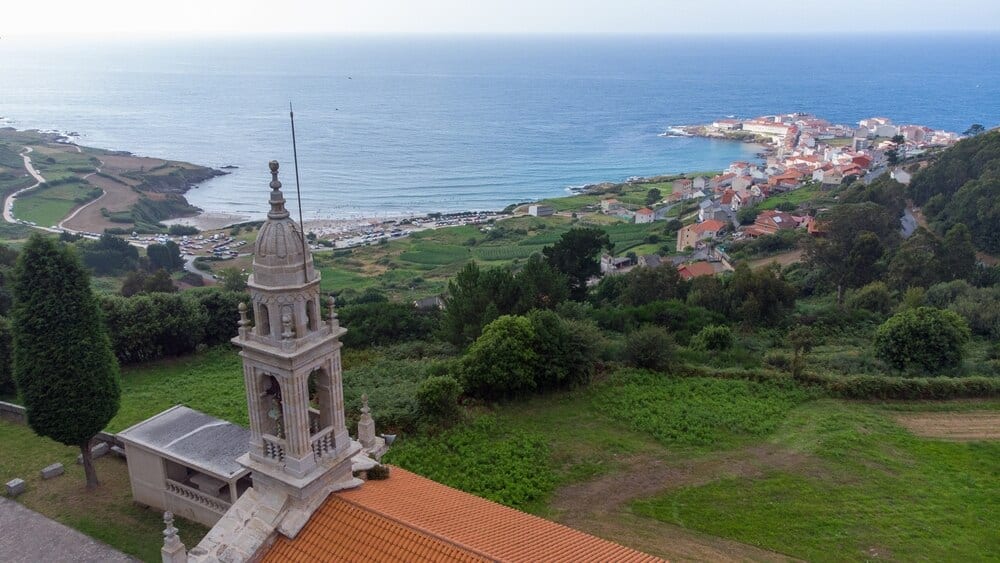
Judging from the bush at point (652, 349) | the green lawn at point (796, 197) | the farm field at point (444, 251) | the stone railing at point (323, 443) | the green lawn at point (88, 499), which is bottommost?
the farm field at point (444, 251)

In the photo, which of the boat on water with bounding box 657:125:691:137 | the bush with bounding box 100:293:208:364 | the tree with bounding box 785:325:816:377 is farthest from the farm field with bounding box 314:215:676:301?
the boat on water with bounding box 657:125:691:137

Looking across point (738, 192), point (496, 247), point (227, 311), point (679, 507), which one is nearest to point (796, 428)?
point (679, 507)

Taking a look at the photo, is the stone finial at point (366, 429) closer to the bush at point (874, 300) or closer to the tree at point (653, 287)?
the tree at point (653, 287)

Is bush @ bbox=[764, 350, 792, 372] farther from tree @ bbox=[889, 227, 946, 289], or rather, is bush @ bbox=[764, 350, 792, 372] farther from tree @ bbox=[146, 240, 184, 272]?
tree @ bbox=[146, 240, 184, 272]

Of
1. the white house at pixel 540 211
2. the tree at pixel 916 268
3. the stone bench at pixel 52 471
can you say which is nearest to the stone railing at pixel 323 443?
the stone bench at pixel 52 471

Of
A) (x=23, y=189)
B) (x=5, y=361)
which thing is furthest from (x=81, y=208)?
(x=5, y=361)

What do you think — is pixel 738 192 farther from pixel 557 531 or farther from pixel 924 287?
pixel 557 531
